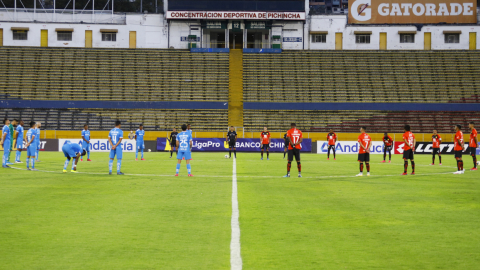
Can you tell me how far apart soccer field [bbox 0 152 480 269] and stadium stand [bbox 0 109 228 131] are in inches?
1318

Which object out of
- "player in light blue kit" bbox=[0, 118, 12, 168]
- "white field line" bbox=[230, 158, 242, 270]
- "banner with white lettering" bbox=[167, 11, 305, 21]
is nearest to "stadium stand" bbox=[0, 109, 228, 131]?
"banner with white lettering" bbox=[167, 11, 305, 21]

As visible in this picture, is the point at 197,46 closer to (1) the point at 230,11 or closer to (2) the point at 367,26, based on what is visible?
(1) the point at 230,11

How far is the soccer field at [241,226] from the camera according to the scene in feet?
21.5

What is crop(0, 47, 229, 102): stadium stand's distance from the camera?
2053 inches

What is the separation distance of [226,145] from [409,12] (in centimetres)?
3375

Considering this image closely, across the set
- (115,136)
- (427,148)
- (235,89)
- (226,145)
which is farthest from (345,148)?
(115,136)

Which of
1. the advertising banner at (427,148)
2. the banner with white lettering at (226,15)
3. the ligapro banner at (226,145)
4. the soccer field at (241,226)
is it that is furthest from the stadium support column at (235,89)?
the soccer field at (241,226)

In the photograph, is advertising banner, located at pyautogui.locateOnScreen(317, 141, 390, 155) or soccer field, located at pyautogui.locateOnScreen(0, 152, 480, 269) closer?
soccer field, located at pyautogui.locateOnScreen(0, 152, 480, 269)

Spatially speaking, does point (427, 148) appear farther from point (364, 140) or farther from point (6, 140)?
point (6, 140)

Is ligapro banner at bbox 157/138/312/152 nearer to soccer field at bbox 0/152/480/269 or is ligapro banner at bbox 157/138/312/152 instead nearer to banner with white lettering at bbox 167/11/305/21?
banner with white lettering at bbox 167/11/305/21

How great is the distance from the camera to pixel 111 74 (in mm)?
54750

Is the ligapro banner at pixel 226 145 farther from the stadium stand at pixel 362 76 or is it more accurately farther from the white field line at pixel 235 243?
the white field line at pixel 235 243

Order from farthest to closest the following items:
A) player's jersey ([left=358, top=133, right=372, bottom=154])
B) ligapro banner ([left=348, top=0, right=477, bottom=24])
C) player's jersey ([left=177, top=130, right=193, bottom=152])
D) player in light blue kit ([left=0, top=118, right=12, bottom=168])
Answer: ligapro banner ([left=348, top=0, right=477, bottom=24]) < player in light blue kit ([left=0, top=118, right=12, bottom=168]) < player's jersey ([left=358, top=133, right=372, bottom=154]) < player's jersey ([left=177, top=130, right=193, bottom=152])

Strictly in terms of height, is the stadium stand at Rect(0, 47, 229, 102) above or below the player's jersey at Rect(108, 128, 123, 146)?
above
